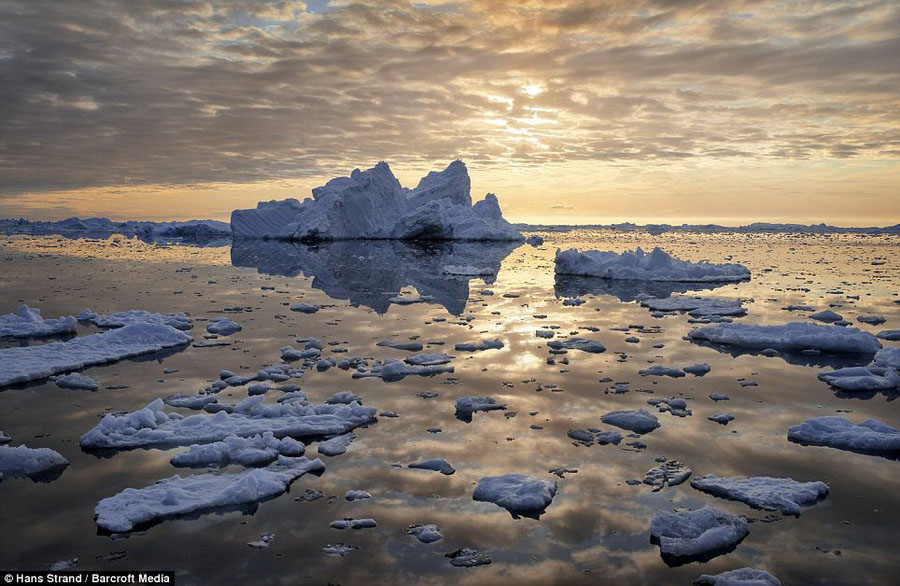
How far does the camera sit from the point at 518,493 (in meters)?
4.42


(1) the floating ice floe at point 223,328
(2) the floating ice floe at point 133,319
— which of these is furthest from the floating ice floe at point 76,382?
(2) the floating ice floe at point 133,319

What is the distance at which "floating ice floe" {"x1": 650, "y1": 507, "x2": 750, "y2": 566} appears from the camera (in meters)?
3.74

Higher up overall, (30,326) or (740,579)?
(30,326)

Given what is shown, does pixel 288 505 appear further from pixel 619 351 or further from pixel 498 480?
pixel 619 351

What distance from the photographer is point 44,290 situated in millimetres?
16172

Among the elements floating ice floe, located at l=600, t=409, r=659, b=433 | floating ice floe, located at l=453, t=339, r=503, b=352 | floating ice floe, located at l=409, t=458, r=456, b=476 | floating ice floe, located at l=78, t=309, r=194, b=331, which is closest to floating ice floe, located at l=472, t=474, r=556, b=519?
floating ice floe, located at l=409, t=458, r=456, b=476

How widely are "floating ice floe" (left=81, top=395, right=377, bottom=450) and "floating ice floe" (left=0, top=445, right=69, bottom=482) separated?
1.34 feet

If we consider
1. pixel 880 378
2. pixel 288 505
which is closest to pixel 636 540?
pixel 288 505

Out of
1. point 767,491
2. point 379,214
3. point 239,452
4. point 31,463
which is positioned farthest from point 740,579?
point 379,214

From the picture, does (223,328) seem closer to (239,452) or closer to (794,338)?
(239,452)

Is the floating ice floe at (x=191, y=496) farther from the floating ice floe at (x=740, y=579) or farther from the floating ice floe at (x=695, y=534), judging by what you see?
the floating ice floe at (x=740, y=579)

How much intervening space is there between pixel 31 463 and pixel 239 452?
1.54 metres

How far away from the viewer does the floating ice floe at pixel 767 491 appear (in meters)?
4.32

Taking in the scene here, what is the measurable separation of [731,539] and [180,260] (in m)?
A: 28.9
